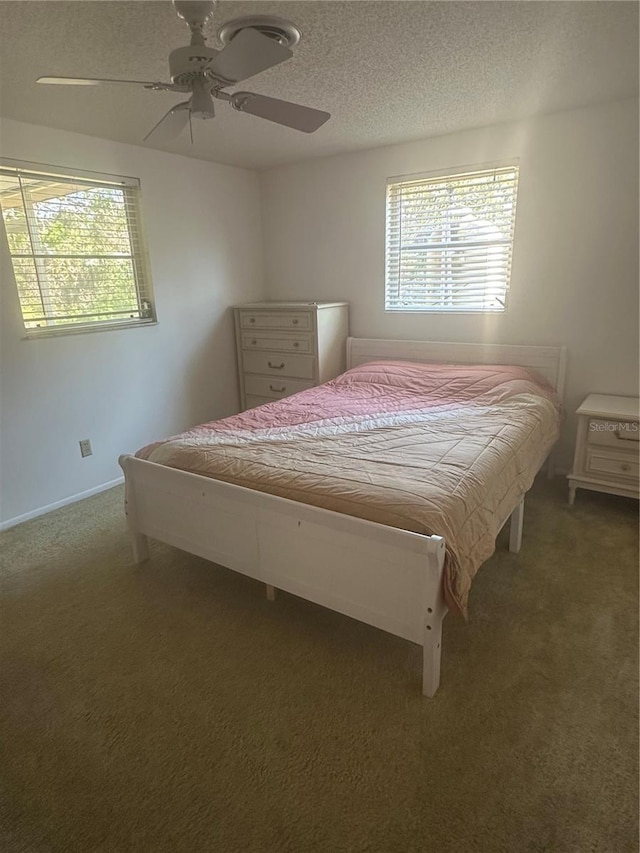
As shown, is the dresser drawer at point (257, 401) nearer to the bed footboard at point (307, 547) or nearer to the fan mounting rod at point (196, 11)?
the bed footboard at point (307, 547)

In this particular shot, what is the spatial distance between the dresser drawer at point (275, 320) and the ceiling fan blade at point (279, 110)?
6.09ft

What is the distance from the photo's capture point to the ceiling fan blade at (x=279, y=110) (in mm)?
1763

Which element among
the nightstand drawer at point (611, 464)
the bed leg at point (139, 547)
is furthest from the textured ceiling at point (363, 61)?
the bed leg at point (139, 547)

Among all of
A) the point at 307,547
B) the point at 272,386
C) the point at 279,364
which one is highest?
the point at 279,364

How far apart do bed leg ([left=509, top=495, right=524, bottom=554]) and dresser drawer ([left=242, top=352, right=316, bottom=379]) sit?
2.00 m

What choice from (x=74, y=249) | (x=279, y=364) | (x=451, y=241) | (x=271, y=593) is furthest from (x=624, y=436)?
(x=74, y=249)

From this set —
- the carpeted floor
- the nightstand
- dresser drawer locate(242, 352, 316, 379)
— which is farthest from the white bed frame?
dresser drawer locate(242, 352, 316, 379)

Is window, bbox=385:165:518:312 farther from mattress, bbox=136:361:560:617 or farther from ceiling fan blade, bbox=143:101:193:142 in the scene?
ceiling fan blade, bbox=143:101:193:142

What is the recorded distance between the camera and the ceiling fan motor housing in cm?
150

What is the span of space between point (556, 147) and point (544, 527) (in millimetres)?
2335

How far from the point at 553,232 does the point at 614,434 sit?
1.37 metres

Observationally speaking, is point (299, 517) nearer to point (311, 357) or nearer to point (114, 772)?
point (114, 772)

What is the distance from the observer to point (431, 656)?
1634mm

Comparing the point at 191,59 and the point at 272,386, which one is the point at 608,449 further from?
the point at 191,59
